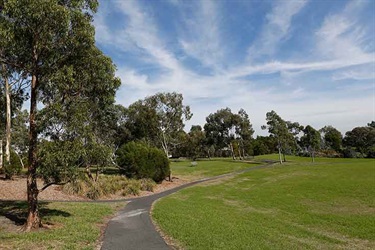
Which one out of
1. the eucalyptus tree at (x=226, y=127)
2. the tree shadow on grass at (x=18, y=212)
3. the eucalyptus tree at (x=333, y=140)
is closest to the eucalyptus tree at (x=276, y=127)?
the eucalyptus tree at (x=226, y=127)

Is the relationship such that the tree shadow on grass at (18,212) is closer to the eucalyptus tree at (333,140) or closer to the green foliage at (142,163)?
the green foliage at (142,163)

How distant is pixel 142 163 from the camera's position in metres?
37.4

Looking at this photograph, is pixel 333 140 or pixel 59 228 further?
pixel 333 140

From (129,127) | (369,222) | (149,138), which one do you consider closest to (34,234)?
(369,222)

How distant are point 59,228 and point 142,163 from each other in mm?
24463

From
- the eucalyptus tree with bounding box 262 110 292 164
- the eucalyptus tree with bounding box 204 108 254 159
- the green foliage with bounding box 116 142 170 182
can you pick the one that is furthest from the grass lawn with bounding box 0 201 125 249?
the eucalyptus tree with bounding box 204 108 254 159

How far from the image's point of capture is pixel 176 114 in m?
45.9

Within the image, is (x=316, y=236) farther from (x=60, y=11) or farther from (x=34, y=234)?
(x=60, y=11)

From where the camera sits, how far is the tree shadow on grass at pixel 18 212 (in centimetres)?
1435

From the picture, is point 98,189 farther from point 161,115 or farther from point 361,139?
point 361,139

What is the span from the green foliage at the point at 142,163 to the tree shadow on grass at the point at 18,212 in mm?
19038

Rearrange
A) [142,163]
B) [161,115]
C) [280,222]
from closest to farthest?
[280,222] < [142,163] < [161,115]

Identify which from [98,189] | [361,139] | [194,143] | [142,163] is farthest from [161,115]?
[361,139]

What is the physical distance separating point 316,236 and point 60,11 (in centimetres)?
1543
